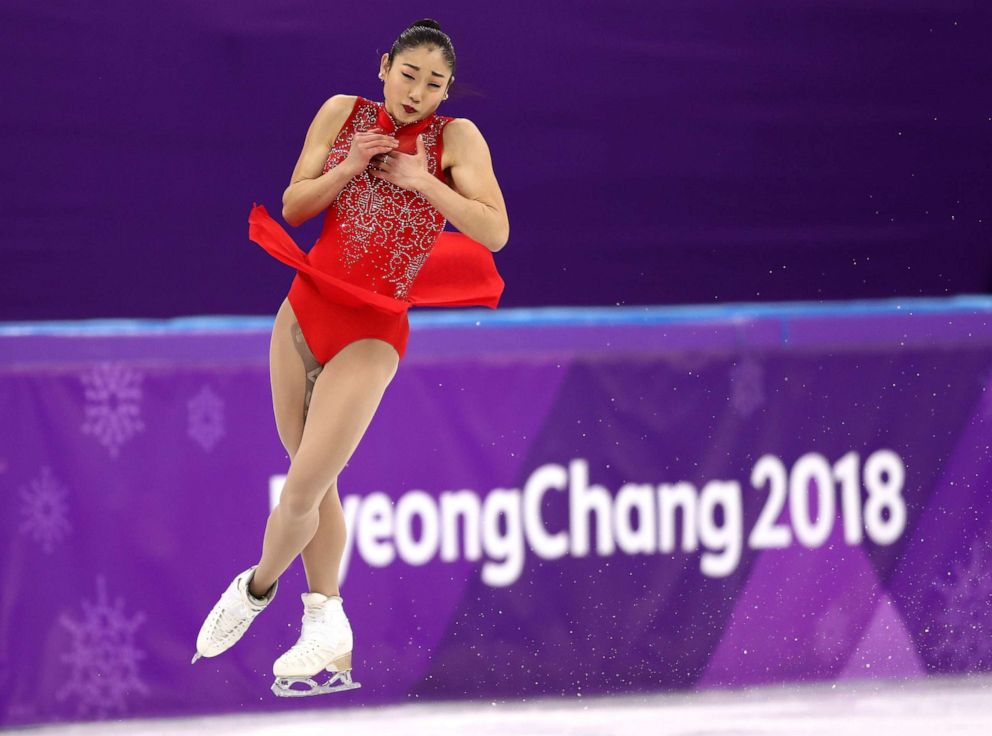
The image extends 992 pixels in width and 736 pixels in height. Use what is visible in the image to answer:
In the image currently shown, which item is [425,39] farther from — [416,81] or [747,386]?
[747,386]

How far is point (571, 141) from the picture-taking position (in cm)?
614

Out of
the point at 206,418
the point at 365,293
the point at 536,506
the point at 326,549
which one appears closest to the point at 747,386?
the point at 536,506

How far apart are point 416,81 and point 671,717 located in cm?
241

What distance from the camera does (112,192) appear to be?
5.87 m

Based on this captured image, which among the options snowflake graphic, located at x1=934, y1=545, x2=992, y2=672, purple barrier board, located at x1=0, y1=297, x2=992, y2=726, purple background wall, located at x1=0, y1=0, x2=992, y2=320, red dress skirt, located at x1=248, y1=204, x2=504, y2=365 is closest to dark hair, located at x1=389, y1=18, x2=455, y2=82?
red dress skirt, located at x1=248, y1=204, x2=504, y2=365

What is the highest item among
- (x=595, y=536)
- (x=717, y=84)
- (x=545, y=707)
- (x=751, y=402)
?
(x=717, y=84)

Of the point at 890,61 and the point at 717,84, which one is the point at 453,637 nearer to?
the point at 717,84

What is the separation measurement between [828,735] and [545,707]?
0.86 m

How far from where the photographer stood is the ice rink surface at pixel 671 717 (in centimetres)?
476

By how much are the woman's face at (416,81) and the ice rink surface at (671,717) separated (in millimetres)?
2120

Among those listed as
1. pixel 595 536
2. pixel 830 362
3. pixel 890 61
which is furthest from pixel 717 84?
pixel 595 536

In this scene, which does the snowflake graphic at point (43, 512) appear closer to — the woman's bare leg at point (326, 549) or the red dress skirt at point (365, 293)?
the woman's bare leg at point (326, 549)

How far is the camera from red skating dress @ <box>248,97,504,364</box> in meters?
3.39

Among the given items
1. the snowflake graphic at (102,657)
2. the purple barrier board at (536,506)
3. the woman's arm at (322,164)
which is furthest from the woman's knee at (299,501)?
the snowflake graphic at (102,657)
